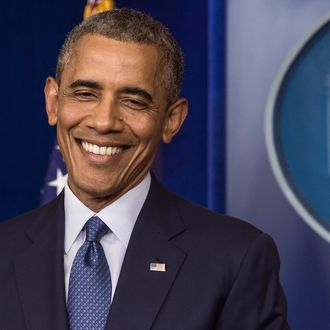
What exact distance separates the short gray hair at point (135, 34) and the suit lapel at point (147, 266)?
0.20 m

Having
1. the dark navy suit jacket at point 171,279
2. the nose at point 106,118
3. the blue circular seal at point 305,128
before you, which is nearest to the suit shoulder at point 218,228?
the dark navy suit jacket at point 171,279

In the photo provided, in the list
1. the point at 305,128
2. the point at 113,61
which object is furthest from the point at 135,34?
the point at 305,128

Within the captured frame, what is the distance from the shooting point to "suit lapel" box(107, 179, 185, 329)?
1.46m

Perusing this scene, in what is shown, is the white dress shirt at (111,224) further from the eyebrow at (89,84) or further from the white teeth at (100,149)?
the eyebrow at (89,84)

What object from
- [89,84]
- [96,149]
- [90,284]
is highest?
[89,84]

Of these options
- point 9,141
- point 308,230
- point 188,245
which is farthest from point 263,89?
point 9,141

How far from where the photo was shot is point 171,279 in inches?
59.1

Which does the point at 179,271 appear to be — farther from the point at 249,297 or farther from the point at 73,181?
the point at 73,181

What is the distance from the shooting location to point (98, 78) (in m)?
1.48

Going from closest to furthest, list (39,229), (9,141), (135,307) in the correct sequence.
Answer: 1. (135,307)
2. (39,229)
3. (9,141)

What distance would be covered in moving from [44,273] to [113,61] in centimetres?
37

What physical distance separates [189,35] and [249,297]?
1507 millimetres

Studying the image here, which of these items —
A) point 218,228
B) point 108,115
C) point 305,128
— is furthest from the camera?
point 305,128

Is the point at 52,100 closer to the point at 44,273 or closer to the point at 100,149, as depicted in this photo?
the point at 100,149
